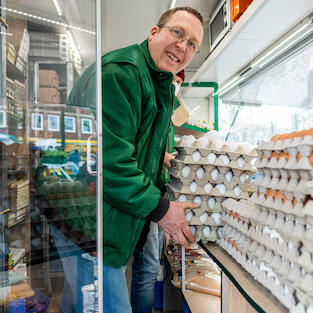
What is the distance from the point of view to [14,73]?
1.89 metres

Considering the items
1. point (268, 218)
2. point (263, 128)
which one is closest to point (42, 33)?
point (268, 218)

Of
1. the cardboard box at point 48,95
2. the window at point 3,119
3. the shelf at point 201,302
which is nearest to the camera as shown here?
the window at point 3,119

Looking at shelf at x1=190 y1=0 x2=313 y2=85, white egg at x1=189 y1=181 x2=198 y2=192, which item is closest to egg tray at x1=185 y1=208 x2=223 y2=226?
white egg at x1=189 y1=181 x2=198 y2=192

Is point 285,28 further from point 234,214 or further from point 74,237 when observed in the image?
point 74,237

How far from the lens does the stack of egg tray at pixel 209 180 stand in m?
1.45

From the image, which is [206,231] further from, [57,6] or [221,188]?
[57,6]

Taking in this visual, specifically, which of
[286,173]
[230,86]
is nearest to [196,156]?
[286,173]

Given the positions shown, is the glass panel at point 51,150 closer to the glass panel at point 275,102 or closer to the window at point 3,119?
the window at point 3,119

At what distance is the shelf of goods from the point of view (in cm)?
78

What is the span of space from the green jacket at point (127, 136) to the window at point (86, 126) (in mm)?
63

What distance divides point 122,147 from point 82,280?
68cm

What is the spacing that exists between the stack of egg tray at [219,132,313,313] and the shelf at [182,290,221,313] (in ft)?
2.07

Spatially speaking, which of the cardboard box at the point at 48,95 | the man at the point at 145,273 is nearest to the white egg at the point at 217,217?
the man at the point at 145,273

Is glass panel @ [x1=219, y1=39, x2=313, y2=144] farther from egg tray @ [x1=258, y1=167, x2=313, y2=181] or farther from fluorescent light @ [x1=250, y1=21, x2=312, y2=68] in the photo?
egg tray @ [x1=258, y1=167, x2=313, y2=181]
